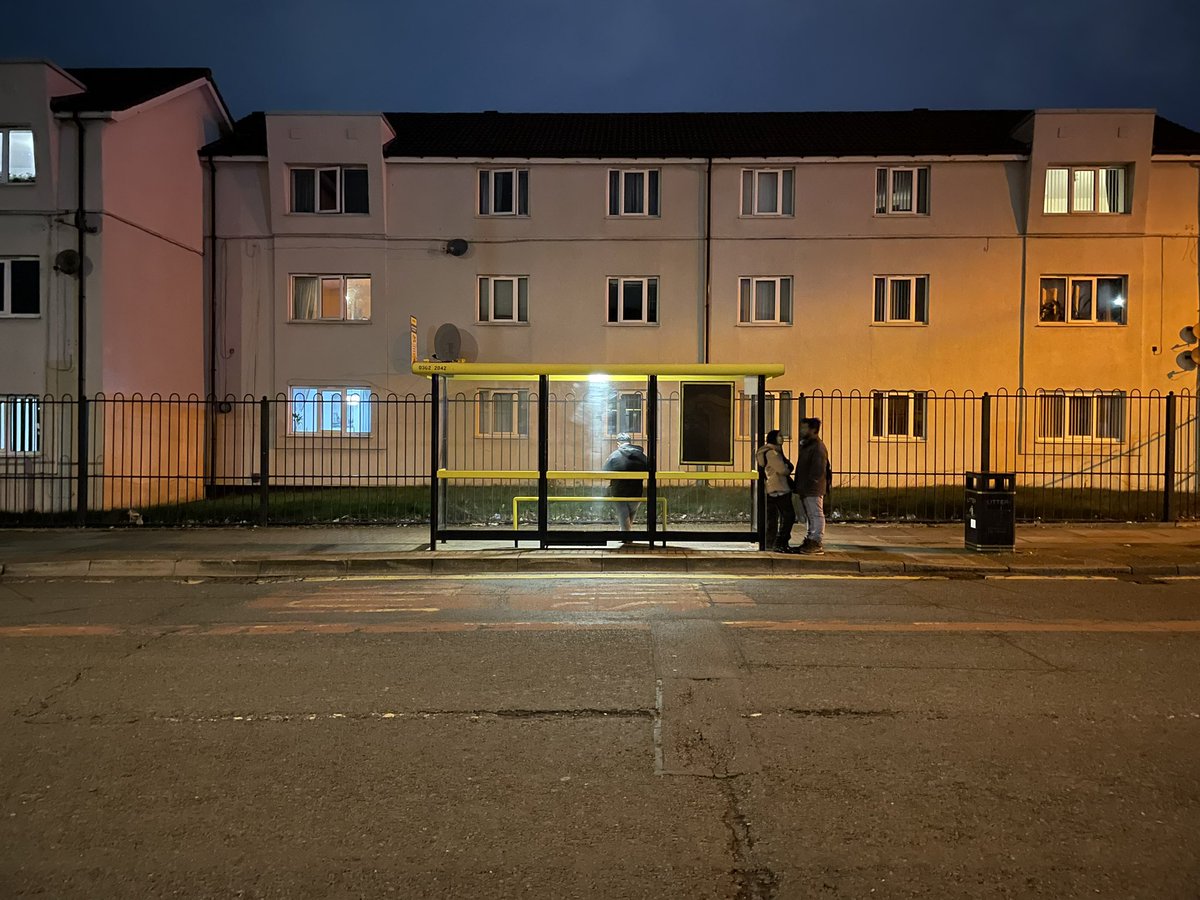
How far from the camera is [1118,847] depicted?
11.5 ft

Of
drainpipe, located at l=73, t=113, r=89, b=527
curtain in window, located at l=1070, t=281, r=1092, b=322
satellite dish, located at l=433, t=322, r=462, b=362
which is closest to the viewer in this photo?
drainpipe, located at l=73, t=113, r=89, b=527

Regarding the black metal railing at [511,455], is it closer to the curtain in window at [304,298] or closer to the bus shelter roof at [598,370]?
the bus shelter roof at [598,370]

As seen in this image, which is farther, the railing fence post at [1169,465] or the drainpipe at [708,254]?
the drainpipe at [708,254]

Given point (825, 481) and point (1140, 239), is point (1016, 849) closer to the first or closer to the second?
point (825, 481)

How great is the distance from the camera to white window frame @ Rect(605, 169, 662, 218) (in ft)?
Result: 71.4

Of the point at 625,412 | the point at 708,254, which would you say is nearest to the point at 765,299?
the point at 708,254

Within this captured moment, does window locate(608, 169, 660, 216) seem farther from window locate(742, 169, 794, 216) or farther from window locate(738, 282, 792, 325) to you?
window locate(738, 282, 792, 325)

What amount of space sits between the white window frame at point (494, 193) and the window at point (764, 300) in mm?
5725

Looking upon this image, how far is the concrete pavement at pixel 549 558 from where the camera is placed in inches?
425

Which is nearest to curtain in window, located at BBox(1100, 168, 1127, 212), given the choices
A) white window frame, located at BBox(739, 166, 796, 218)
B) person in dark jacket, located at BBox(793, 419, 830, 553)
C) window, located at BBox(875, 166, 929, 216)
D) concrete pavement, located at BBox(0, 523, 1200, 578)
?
window, located at BBox(875, 166, 929, 216)

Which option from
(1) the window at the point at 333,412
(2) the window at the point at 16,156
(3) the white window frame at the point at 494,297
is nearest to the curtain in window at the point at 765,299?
(3) the white window frame at the point at 494,297

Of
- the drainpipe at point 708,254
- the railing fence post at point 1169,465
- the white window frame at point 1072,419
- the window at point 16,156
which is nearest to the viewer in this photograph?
the railing fence post at point 1169,465

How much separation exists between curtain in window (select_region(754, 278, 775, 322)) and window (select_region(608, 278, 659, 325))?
2.46 m

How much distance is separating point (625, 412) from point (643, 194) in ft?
37.0
